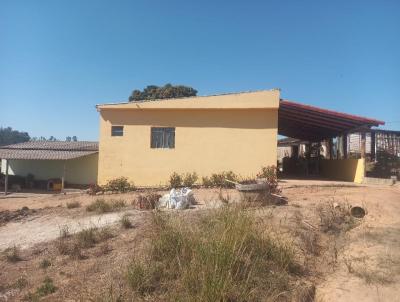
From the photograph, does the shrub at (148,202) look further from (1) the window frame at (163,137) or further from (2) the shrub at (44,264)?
(1) the window frame at (163,137)

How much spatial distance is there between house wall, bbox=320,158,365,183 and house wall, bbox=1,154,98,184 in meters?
13.8

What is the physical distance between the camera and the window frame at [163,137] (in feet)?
53.9

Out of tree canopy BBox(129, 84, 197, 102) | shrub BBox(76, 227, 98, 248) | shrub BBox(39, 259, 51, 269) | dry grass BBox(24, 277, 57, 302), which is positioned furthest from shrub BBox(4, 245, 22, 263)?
tree canopy BBox(129, 84, 197, 102)

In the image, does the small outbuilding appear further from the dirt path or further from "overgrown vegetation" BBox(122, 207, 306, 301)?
"overgrown vegetation" BBox(122, 207, 306, 301)

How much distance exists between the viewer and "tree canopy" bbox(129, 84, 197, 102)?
35.2m

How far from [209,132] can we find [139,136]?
3.09 metres

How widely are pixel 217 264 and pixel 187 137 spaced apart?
12028 mm

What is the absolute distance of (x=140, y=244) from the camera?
6.93 m

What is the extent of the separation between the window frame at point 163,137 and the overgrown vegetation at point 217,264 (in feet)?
33.7

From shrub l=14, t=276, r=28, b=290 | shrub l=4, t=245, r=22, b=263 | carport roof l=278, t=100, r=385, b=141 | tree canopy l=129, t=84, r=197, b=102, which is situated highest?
tree canopy l=129, t=84, r=197, b=102

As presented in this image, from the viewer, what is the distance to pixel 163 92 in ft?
117

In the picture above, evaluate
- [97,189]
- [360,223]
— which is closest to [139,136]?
[97,189]

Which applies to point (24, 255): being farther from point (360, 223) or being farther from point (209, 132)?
point (209, 132)

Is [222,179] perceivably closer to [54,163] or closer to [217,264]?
[217,264]
